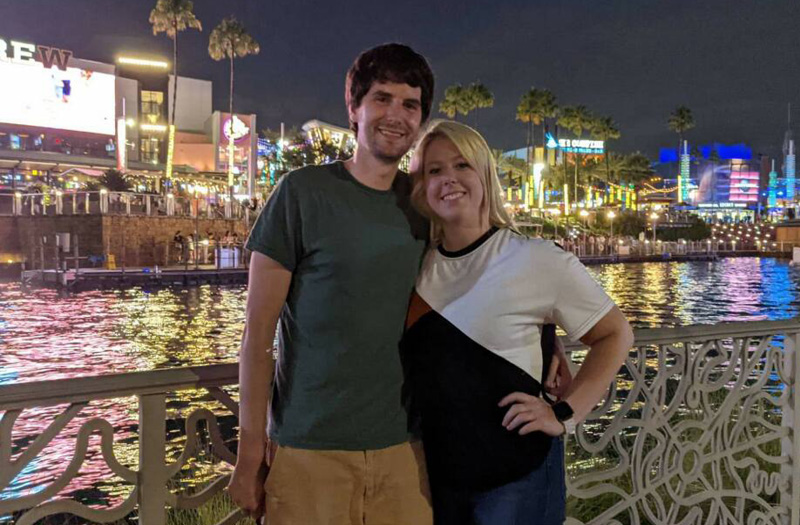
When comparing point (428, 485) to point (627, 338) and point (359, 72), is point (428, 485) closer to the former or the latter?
point (627, 338)

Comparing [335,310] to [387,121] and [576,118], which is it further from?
[576,118]

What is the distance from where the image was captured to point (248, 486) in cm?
228

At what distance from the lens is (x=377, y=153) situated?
8.02 feet

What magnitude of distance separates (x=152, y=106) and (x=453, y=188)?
7419 cm

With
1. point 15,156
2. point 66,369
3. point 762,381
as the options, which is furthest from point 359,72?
point 15,156

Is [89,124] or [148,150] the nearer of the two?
[89,124]

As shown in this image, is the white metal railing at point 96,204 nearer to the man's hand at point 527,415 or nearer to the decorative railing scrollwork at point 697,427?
the decorative railing scrollwork at point 697,427

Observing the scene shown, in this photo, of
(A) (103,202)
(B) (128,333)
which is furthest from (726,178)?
(B) (128,333)

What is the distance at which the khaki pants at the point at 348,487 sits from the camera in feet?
7.54

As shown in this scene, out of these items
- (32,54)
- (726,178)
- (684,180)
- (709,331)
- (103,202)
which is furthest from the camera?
(726,178)

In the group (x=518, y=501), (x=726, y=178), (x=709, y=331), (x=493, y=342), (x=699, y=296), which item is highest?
(x=726, y=178)

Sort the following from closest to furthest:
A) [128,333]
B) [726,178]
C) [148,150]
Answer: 1. [128,333]
2. [148,150]
3. [726,178]

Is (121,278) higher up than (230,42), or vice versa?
(230,42)

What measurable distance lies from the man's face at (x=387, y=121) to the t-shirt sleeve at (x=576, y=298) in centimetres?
69
